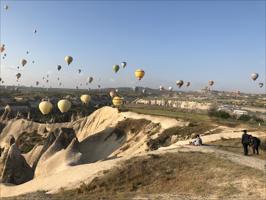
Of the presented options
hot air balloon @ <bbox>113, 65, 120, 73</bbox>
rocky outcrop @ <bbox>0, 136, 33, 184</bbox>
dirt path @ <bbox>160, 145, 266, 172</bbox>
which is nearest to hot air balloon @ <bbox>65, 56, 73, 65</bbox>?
hot air balloon @ <bbox>113, 65, 120, 73</bbox>

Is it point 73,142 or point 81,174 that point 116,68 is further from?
point 81,174

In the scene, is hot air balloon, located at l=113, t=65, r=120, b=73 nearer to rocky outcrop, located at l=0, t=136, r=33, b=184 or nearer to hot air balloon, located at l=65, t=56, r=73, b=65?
hot air balloon, located at l=65, t=56, r=73, b=65

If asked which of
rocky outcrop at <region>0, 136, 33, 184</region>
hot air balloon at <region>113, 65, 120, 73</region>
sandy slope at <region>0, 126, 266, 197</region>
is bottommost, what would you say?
rocky outcrop at <region>0, 136, 33, 184</region>

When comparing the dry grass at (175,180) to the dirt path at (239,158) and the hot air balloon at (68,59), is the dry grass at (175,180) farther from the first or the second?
the hot air balloon at (68,59)

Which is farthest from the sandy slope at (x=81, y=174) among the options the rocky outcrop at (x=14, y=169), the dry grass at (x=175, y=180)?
the rocky outcrop at (x=14, y=169)

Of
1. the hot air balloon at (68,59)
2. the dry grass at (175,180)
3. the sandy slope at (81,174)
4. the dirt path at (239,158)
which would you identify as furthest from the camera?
the hot air balloon at (68,59)

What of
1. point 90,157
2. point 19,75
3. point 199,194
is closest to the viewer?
point 199,194

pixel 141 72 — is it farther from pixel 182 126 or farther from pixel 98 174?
pixel 98 174

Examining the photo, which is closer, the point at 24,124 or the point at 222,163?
the point at 222,163

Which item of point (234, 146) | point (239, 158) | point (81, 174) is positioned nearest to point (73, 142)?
point (81, 174)

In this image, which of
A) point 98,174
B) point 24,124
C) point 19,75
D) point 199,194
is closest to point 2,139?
point 24,124

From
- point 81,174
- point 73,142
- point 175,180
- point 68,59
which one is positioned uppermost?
point 68,59
